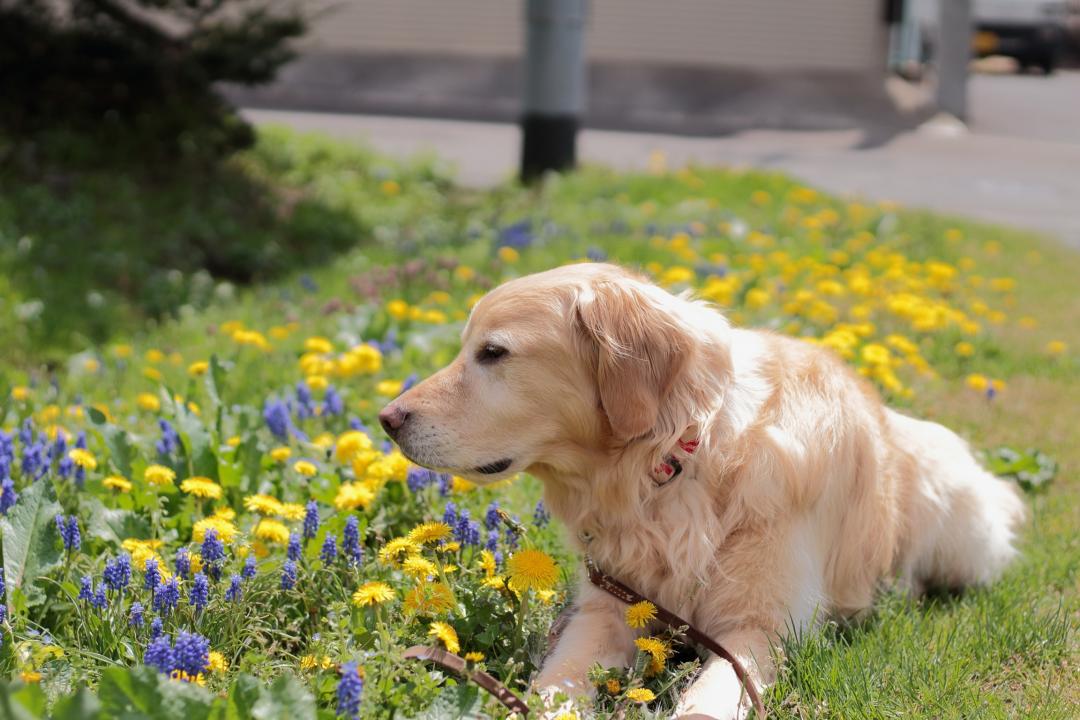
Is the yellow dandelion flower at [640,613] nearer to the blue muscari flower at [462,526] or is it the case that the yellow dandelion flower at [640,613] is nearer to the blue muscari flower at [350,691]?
the blue muscari flower at [462,526]

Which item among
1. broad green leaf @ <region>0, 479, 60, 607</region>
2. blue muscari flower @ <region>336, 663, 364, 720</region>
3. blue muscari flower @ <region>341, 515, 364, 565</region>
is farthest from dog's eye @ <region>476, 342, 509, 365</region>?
broad green leaf @ <region>0, 479, 60, 607</region>

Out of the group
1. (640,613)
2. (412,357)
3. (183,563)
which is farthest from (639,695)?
(412,357)

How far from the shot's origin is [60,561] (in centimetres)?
304

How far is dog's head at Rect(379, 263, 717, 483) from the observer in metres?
2.88

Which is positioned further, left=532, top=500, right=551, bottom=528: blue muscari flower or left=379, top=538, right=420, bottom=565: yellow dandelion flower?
left=532, top=500, right=551, bottom=528: blue muscari flower

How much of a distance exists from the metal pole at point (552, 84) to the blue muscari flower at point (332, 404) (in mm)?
6651

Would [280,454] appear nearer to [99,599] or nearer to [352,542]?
[352,542]

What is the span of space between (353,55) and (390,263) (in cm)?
1288

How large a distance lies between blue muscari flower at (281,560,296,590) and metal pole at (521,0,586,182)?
8.09 meters

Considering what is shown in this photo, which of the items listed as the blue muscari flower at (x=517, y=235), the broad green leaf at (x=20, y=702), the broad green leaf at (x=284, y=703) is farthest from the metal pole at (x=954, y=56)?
the broad green leaf at (x=20, y=702)

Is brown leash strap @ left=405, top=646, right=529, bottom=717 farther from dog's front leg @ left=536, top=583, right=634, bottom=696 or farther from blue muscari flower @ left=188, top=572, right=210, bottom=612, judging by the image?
blue muscari flower @ left=188, top=572, right=210, bottom=612

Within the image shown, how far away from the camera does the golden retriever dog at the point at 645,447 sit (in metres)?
2.89

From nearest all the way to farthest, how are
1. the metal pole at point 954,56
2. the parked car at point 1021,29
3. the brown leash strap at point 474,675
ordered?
the brown leash strap at point 474,675 → the metal pole at point 954,56 → the parked car at point 1021,29

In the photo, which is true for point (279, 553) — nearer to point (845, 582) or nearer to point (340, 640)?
point (340, 640)
